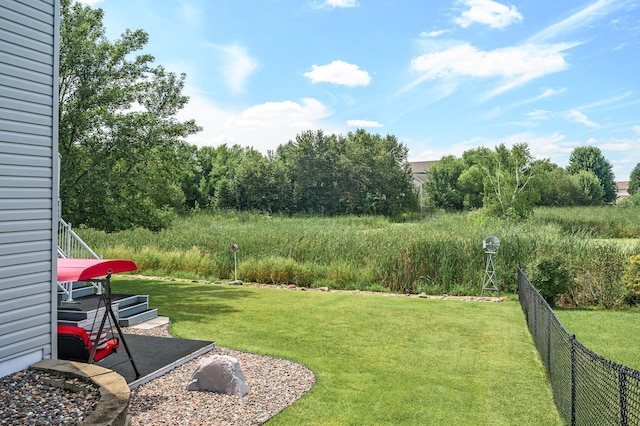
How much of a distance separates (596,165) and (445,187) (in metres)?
28.2

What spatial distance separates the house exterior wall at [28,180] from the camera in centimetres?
430

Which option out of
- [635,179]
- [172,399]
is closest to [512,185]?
[172,399]

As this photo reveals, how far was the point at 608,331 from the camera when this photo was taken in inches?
309

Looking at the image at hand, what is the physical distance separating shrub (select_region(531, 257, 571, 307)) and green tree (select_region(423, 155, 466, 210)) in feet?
121

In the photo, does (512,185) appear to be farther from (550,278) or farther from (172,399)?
(172,399)

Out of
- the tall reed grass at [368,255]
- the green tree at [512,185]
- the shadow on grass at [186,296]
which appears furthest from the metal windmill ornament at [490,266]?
the green tree at [512,185]

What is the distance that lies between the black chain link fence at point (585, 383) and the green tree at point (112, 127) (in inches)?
367

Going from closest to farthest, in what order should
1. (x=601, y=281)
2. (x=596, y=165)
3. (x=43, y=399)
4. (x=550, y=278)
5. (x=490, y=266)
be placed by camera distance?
(x=43, y=399)
(x=550, y=278)
(x=601, y=281)
(x=490, y=266)
(x=596, y=165)

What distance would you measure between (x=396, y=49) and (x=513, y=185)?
20.4 metres

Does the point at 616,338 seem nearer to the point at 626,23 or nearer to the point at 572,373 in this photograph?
the point at 572,373

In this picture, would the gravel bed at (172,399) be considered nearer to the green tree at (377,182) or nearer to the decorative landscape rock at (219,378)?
the decorative landscape rock at (219,378)

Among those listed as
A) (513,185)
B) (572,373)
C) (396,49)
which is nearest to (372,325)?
(572,373)

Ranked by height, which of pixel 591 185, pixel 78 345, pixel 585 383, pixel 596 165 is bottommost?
pixel 78 345

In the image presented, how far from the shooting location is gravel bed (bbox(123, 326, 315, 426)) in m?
4.17
